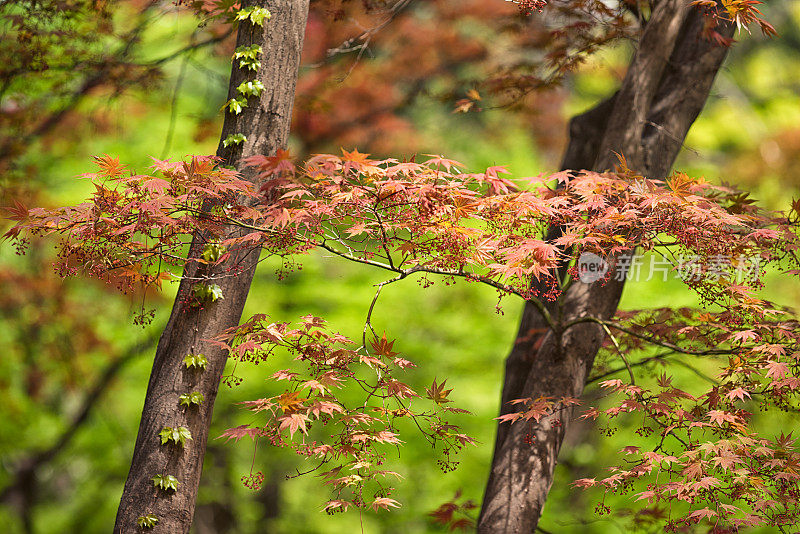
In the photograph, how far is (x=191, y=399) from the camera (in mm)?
2943

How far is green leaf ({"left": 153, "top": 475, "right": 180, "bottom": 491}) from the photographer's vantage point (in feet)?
9.43

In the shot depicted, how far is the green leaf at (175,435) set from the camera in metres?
2.90

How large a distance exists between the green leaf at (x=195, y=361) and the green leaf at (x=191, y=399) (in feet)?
0.37

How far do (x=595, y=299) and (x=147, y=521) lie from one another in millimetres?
2432

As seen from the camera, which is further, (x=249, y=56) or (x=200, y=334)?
(x=249, y=56)

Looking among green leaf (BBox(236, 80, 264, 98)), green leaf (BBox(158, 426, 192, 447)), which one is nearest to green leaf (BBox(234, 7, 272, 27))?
green leaf (BBox(236, 80, 264, 98))

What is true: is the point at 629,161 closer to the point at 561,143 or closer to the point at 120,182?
the point at 120,182

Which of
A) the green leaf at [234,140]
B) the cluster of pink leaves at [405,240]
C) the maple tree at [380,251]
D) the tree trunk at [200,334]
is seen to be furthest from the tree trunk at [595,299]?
the green leaf at [234,140]

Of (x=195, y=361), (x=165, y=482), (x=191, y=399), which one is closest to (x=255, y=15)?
(x=195, y=361)

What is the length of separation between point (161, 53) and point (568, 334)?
30.0ft

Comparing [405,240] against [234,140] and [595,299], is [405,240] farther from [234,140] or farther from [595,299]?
[595,299]

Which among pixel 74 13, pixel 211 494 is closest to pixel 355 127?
pixel 74 13

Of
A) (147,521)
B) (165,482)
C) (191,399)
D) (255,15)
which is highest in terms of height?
(255,15)

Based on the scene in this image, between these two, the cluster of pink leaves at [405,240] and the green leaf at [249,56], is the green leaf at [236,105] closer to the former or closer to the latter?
the green leaf at [249,56]
